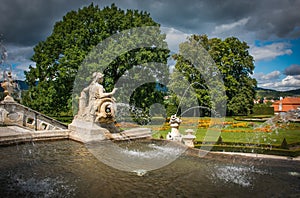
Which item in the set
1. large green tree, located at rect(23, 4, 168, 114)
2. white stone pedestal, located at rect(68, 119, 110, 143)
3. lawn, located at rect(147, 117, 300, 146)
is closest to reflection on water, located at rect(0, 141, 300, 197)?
white stone pedestal, located at rect(68, 119, 110, 143)

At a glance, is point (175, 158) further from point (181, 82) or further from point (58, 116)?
point (181, 82)

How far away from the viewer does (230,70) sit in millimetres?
→ 34906

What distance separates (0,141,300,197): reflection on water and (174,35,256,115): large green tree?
84.8ft

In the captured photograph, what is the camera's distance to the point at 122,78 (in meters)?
22.4

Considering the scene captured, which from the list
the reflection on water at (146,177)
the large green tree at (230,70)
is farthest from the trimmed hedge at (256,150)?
the large green tree at (230,70)

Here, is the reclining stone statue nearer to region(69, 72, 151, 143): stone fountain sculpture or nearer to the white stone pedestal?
region(69, 72, 151, 143): stone fountain sculpture

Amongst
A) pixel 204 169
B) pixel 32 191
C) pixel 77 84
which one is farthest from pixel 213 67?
pixel 32 191

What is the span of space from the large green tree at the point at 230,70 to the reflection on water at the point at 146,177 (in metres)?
25.8

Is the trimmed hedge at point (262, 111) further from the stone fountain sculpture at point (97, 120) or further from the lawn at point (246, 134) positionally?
the stone fountain sculpture at point (97, 120)

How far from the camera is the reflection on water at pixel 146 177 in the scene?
469 cm

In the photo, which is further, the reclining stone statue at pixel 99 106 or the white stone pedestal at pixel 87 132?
the reclining stone statue at pixel 99 106

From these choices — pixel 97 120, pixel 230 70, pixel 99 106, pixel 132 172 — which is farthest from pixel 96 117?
pixel 230 70

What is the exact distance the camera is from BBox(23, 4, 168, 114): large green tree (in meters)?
21.8

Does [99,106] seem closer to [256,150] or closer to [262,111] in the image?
[256,150]
